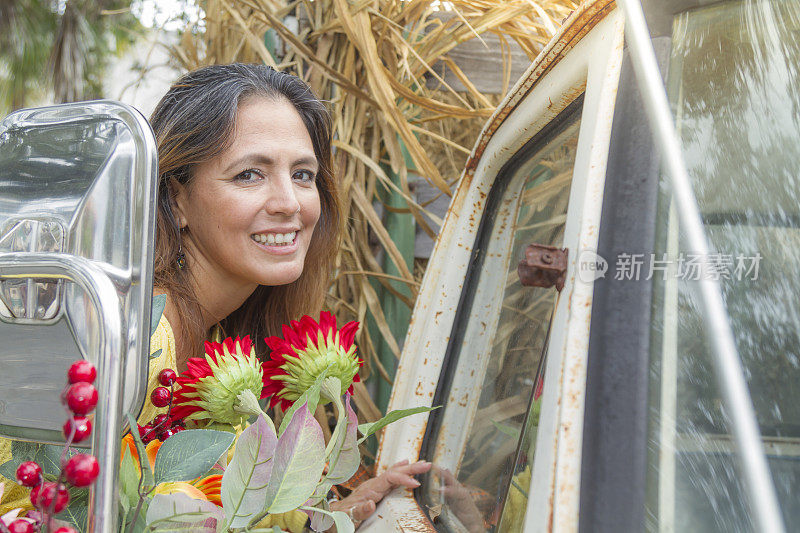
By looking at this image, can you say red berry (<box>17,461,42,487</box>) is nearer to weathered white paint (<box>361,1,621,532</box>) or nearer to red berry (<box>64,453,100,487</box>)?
red berry (<box>64,453,100,487</box>)

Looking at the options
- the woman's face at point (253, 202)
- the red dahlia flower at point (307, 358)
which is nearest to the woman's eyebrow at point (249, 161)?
the woman's face at point (253, 202)

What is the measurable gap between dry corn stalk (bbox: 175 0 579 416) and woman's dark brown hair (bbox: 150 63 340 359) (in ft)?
0.76

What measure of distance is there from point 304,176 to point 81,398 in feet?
4.56

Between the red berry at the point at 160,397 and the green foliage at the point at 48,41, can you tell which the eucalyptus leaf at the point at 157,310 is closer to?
the red berry at the point at 160,397

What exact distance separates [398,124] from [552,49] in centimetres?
117

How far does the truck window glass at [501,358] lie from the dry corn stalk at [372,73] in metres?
0.83

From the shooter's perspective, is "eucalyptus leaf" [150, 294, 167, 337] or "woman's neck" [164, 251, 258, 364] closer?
"eucalyptus leaf" [150, 294, 167, 337]

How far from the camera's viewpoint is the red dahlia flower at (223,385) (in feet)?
2.77

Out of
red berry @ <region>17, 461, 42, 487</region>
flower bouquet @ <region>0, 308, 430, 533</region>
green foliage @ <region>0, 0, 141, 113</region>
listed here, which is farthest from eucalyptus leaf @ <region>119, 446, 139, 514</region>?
green foliage @ <region>0, 0, 141, 113</region>

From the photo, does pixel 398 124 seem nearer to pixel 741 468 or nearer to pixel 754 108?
pixel 754 108

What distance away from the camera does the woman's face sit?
1626mm

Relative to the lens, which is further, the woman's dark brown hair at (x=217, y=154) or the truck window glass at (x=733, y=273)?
the woman's dark brown hair at (x=217, y=154)

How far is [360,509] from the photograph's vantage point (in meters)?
1.12

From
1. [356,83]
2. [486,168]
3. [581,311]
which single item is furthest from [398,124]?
[581,311]
